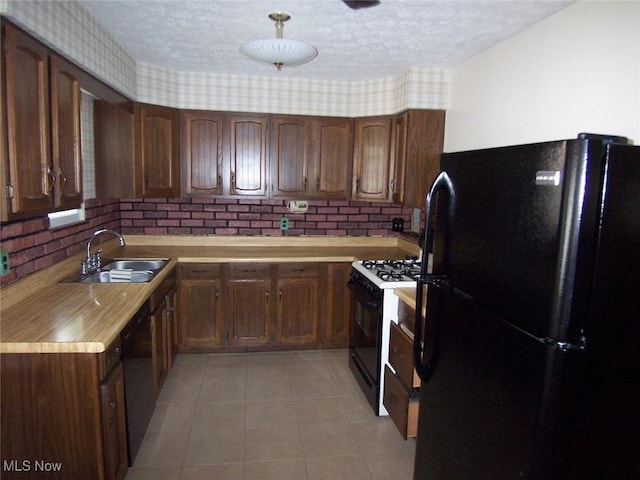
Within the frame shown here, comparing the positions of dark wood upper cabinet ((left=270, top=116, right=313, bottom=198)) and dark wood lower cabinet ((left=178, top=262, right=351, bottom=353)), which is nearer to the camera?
dark wood lower cabinet ((left=178, top=262, right=351, bottom=353))

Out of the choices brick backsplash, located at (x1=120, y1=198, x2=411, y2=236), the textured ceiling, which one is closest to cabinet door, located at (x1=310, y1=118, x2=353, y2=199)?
brick backsplash, located at (x1=120, y1=198, x2=411, y2=236)

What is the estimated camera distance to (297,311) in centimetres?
357

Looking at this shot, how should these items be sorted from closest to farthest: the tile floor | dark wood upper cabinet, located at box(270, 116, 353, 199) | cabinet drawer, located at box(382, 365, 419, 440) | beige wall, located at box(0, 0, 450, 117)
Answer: the tile floor < cabinet drawer, located at box(382, 365, 419, 440) < beige wall, located at box(0, 0, 450, 117) < dark wood upper cabinet, located at box(270, 116, 353, 199)

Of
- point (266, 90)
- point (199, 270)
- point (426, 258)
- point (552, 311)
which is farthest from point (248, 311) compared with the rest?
point (552, 311)

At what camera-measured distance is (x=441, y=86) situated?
3178 mm

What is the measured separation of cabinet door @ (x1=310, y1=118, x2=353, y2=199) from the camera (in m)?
3.63

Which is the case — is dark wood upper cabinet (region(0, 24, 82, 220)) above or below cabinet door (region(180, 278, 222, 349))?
above

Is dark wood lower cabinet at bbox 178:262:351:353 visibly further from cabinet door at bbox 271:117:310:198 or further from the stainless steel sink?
cabinet door at bbox 271:117:310:198

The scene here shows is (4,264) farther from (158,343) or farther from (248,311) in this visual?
(248,311)

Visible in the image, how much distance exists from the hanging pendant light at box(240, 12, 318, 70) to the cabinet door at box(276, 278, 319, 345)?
188 centimetres

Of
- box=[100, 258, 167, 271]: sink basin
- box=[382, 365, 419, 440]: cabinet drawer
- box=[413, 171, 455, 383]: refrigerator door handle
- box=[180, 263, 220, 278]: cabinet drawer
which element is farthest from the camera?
box=[180, 263, 220, 278]: cabinet drawer

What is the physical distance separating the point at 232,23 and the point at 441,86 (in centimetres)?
162

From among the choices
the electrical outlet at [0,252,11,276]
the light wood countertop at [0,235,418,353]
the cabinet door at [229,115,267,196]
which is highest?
the cabinet door at [229,115,267,196]

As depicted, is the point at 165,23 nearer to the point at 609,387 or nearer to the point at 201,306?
the point at 201,306
